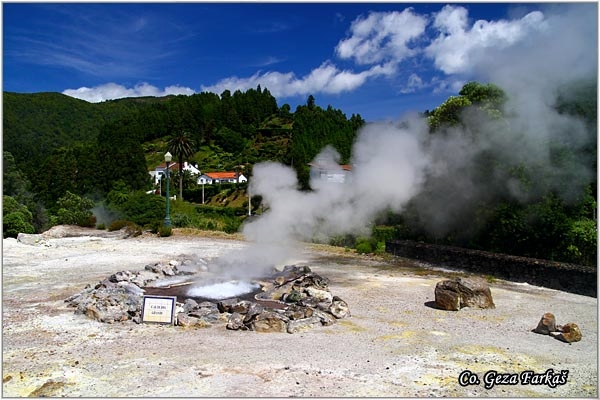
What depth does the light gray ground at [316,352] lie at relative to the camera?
6863 millimetres

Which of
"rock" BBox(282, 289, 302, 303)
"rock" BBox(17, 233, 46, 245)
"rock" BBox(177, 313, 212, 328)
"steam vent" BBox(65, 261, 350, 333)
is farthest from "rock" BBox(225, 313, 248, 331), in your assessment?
"rock" BBox(17, 233, 46, 245)

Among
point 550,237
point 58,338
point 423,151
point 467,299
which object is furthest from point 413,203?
point 58,338

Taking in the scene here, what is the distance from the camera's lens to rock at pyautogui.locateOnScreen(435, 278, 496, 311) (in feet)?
38.0

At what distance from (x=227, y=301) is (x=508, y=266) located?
9.95 m

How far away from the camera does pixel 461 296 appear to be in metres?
11.7

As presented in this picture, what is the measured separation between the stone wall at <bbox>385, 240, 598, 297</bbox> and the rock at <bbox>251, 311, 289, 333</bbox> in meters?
9.21

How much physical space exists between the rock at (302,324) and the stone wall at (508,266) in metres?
8.51

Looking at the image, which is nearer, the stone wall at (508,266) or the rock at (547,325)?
the rock at (547,325)

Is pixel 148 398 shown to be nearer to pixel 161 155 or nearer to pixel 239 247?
pixel 239 247

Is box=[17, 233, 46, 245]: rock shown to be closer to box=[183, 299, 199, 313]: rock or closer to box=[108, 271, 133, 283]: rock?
box=[108, 271, 133, 283]: rock

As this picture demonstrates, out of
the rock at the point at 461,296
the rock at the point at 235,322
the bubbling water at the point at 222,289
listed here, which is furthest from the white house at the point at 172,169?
the rock at the point at 235,322

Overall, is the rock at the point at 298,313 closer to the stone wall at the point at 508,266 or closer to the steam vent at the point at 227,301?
the steam vent at the point at 227,301

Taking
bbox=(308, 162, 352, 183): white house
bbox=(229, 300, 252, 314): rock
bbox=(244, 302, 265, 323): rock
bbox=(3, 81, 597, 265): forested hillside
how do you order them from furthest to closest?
bbox=(308, 162, 352, 183): white house
bbox=(3, 81, 597, 265): forested hillside
bbox=(229, 300, 252, 314): rock
bbox=(244, 302, 265, 323): rock

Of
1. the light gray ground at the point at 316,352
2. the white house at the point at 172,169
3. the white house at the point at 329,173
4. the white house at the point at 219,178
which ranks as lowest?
the light gray ground at the point at 316,352
